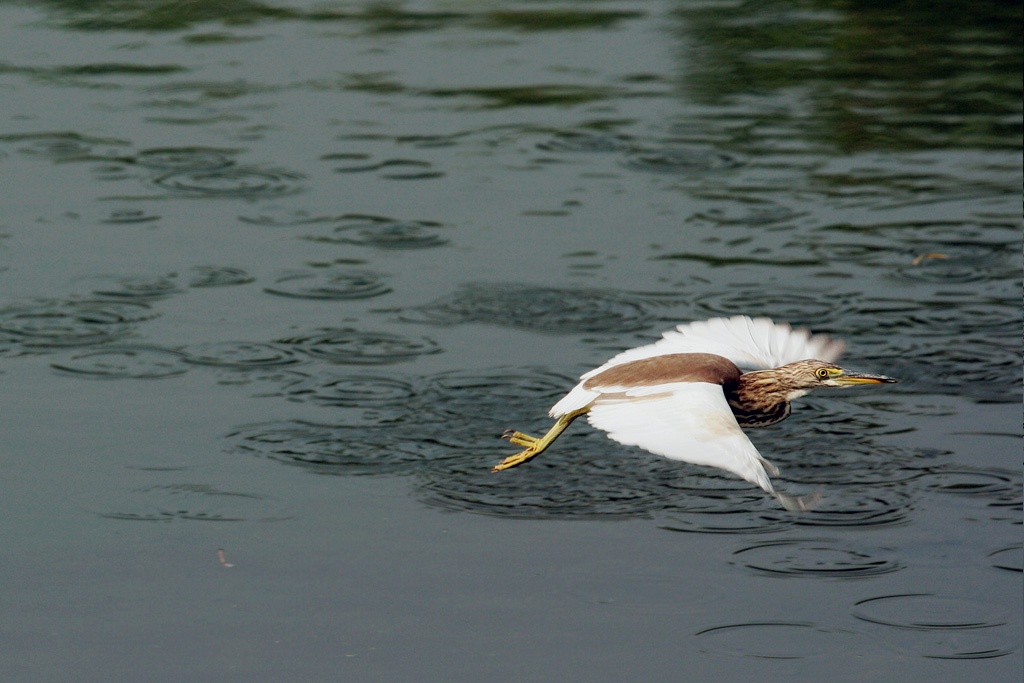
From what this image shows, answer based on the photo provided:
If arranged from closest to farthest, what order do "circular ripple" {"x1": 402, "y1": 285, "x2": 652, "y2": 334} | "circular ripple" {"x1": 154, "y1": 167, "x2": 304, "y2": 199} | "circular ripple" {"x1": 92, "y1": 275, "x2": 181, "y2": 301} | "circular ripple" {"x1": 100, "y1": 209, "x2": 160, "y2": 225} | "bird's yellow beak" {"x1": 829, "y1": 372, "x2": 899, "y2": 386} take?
"bird's yellow beak" {"x1": 829, "y1": 372, "x2": 899, "y2": 386} < "circular ripple" {"x1": 402, "y1": 285, "x2": 652, "y2": 334} < "circular ripple" {"x1": 92, "y1": 275, "x2": 181, "y2": 301} < "circular ripple" {"x1": 100, "y1": 209, "x2": 160, "y2": 225} < "circular ripple" {"x1": 154, "y1": 167, "x2": 304, "y2": 199}

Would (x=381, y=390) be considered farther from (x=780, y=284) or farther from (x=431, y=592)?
(x=780, y=284)

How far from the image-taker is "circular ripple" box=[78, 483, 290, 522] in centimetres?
599

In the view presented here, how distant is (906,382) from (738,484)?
1.38 metres

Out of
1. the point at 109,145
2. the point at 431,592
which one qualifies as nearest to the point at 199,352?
the point at 431,592

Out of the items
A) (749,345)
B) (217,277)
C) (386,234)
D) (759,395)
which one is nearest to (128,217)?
(217,277)

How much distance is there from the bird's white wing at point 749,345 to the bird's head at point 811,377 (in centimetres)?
23

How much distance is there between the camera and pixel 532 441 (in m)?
6.29

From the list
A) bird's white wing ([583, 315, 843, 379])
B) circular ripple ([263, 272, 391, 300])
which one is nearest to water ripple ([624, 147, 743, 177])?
circular ripple ([263, 272, 391, 300])

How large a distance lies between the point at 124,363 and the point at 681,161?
4.40 m

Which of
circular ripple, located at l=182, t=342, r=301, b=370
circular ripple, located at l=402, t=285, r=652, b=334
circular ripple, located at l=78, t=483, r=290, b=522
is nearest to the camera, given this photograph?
circular ripple, located at l=78, t=483, r=290, b=522

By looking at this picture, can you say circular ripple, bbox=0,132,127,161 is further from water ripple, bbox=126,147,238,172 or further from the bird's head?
the bird's head

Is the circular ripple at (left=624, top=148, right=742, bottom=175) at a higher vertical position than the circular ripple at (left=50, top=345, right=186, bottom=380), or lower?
higher

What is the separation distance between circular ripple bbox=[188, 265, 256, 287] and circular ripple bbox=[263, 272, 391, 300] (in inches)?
7.1

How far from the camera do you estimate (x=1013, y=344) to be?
7.89 metres
